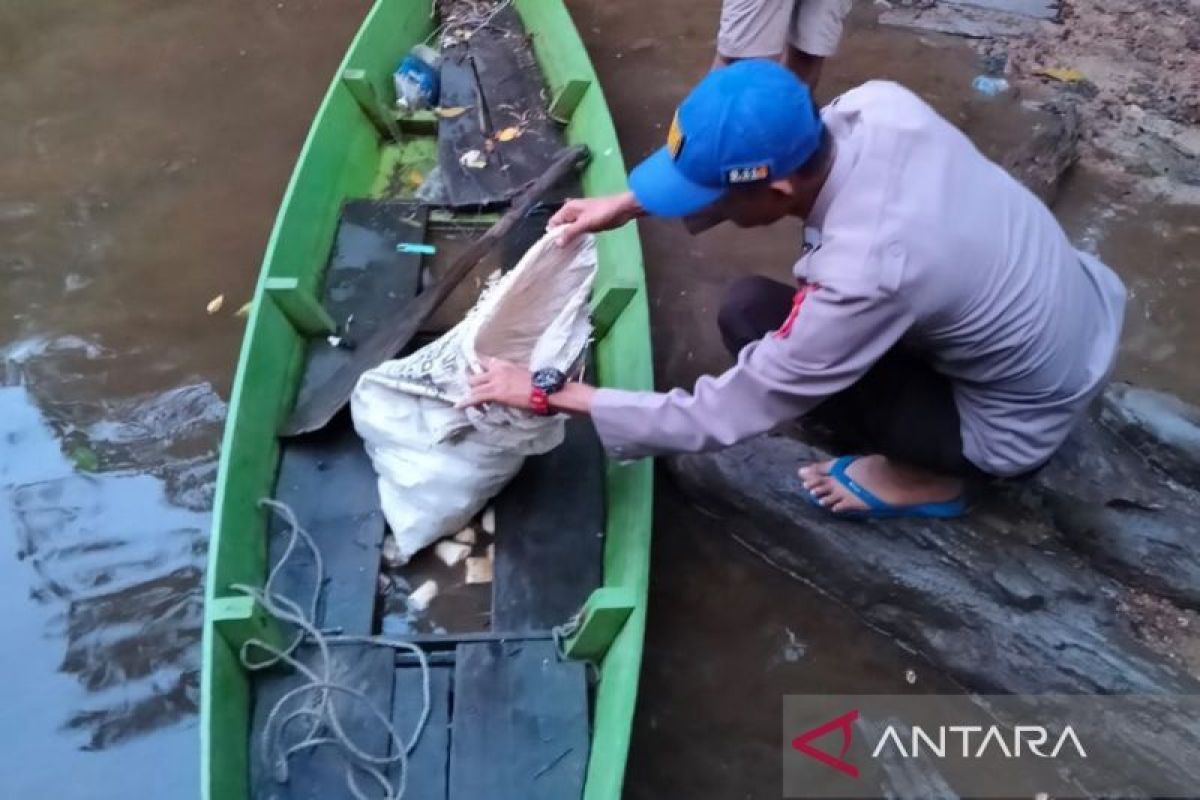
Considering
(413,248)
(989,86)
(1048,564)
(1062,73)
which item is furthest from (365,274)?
(1062,73)

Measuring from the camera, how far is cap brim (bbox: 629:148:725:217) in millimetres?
2035

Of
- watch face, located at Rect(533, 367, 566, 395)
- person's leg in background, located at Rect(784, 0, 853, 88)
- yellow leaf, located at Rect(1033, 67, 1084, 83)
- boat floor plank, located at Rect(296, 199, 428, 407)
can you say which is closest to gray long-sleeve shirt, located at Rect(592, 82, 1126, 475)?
watch face, located at Rect(533, 367, 566, 395)

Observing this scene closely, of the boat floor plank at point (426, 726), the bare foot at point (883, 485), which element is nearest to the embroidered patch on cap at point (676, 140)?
the bare foot at point (883, 485)

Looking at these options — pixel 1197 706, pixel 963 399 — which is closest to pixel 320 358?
pixel 963 399

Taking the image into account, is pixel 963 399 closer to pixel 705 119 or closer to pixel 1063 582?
pixel 1063 582

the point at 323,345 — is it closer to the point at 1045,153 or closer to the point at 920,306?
the point at 920,306

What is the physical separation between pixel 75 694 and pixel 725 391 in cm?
196

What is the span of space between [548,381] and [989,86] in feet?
10.9

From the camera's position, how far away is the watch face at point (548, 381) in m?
2.30

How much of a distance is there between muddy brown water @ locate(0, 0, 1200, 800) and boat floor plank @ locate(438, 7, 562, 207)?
0.60 metres

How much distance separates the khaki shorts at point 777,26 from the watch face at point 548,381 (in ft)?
5.64

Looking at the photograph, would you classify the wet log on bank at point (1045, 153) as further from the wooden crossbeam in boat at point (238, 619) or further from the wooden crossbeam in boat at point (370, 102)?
the wooden crossbeam in boat at point (238, 619)

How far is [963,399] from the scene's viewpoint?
7.88ft

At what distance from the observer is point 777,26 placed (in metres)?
3.48
